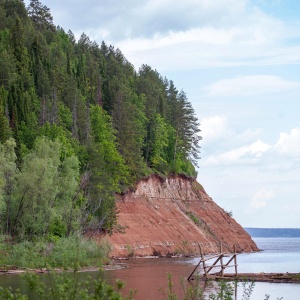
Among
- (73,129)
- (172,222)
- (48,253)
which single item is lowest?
(48,253)

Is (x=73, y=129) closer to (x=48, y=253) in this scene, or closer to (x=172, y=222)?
(x=172, y=222)

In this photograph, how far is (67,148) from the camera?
9131 cm

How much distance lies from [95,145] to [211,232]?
1114 inches

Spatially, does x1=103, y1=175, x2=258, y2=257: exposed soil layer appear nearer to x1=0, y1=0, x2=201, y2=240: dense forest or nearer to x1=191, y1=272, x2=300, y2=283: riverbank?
x1=0, y1=0, x2=201, y2=240: dense forest

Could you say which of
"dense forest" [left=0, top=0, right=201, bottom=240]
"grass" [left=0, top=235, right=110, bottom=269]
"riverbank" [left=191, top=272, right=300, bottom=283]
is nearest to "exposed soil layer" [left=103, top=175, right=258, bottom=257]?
"dense forest" [left=0, top=0, right=201, bottom=240]

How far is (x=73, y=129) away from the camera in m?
107

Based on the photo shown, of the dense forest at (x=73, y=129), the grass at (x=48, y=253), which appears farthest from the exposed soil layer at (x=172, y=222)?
the grass at (x=48, y=253)

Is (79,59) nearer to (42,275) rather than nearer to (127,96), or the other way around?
(127,96)

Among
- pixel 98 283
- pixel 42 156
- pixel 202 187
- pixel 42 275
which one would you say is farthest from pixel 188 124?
pixel 98 283

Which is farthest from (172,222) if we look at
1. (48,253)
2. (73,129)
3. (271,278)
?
(271,278)

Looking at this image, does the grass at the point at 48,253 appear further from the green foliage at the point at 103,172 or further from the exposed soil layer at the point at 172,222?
the exposed soil layer at the point at 172,222

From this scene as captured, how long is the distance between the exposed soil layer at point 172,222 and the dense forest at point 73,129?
2509 mm

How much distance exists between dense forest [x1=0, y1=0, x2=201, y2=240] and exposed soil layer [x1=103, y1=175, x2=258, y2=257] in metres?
2.51

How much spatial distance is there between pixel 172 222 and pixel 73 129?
20.2m
